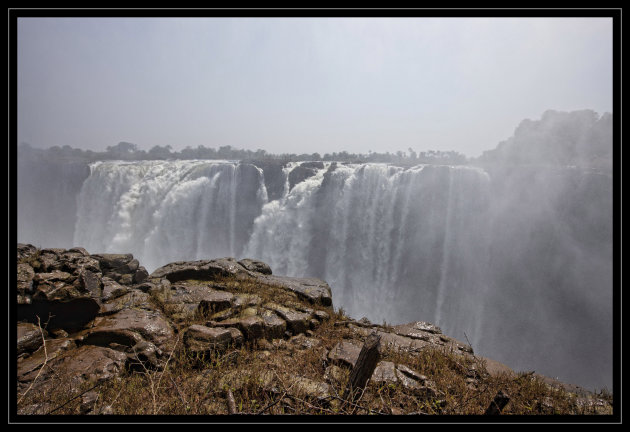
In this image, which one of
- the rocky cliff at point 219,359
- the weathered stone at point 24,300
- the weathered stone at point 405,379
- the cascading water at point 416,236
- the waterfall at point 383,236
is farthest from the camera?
the waterfall at point 383,236

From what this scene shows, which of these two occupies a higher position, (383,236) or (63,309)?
(63,309)

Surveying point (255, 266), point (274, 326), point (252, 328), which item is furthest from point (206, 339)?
point (255, 266)

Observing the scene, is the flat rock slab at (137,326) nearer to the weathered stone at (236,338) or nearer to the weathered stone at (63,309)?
the weathered stone at (63,309)

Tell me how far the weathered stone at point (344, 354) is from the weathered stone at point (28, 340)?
4235mm

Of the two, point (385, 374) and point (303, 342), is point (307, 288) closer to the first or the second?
point (303, 342)

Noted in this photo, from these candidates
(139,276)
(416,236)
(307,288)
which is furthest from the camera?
(416,236)

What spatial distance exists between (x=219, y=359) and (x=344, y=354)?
1.78 metres

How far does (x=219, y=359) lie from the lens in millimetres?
3494

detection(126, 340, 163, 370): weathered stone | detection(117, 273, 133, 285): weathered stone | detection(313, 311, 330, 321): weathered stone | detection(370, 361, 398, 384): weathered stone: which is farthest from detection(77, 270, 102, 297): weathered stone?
detection(370, 361, 398, 384): weathered stone

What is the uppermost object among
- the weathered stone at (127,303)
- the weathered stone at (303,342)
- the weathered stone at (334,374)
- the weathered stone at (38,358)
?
the weathered stone at (127,303)

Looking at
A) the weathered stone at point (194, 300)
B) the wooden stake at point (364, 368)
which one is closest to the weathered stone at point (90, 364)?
the weathered stone at point (194, 300)

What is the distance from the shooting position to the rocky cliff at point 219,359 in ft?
8.53

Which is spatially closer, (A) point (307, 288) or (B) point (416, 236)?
Result: (A) point (307, 288)
